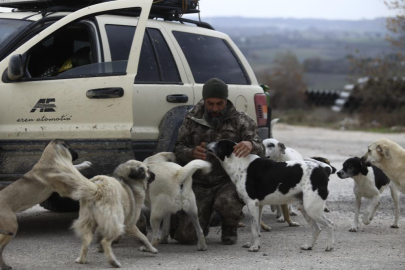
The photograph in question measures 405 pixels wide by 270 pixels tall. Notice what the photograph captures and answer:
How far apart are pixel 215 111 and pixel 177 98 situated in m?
0.65

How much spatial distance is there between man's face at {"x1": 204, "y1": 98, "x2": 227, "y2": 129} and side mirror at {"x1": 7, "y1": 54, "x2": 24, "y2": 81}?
184cm

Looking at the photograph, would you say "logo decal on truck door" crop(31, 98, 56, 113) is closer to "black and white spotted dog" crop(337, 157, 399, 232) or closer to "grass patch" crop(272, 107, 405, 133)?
"black and white spotted dog" crop(337, 157, 399, 232)

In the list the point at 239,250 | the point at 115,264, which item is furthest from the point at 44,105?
the point at 239,250

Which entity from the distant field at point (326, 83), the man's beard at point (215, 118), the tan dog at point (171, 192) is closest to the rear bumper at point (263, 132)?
the man's beard at point (215, 118)

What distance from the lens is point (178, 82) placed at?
7801mm

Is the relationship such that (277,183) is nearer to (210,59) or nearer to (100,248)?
(100,248)

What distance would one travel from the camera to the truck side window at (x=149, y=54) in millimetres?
7352

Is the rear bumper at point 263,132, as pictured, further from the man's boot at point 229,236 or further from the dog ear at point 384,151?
the man's boot at point 229,236

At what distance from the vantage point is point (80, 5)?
25.9 ft

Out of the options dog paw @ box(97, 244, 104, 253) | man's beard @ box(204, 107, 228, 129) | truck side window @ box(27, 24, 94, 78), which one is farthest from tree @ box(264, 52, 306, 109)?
dog paw @ box(97, 244, 104, 253)

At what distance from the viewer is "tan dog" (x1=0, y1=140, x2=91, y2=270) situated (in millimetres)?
5895

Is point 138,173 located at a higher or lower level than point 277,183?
higher

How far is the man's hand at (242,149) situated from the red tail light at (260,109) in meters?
1.65

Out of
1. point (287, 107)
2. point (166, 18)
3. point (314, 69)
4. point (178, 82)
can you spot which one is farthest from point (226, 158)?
point (314, 69)
